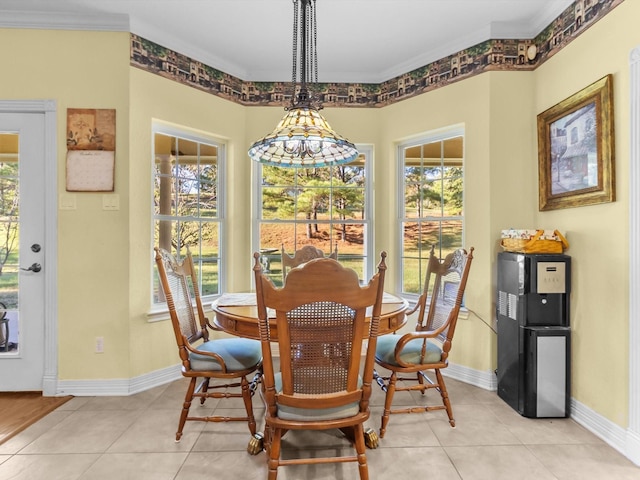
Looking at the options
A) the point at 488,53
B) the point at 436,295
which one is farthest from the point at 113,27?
the point at 436,295

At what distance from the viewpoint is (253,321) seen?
1.85 m

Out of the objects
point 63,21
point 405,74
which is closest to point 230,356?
point 63,21

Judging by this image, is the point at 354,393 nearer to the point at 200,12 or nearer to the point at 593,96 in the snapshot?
the point at 593,96

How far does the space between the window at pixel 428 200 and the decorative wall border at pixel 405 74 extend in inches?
20.0

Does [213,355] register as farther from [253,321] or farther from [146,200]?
[146,200]

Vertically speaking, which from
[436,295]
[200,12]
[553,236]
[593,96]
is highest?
[200,12]

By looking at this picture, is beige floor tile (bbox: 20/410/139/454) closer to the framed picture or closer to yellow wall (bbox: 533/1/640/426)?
yellow wall (bbox: 533/1/640/426)

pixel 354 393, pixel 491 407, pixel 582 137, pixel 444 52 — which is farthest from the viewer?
pixel 444 52

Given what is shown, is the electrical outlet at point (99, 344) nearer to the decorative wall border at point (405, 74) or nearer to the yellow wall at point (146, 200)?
the yellow wall at point (146, 200)

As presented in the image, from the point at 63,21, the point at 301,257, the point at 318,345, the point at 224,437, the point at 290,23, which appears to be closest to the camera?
the point at 318,345

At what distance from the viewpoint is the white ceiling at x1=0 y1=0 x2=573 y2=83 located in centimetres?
264

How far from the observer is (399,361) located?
2.18 meters

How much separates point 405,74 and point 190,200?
2.35 m

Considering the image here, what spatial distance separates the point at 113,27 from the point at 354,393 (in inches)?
121
